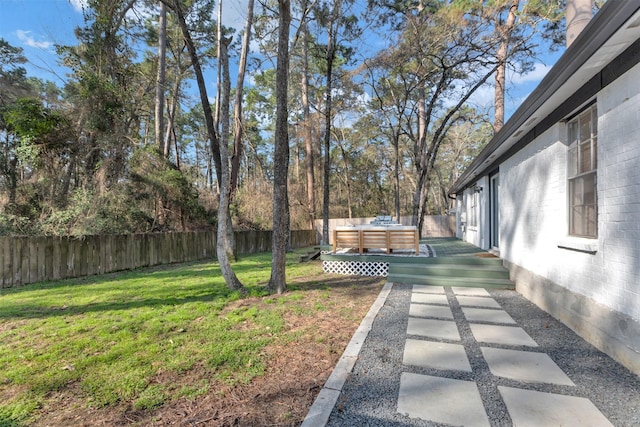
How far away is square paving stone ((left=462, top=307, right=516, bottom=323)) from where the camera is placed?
382 cm

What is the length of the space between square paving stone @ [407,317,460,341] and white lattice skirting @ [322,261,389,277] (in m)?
3.22

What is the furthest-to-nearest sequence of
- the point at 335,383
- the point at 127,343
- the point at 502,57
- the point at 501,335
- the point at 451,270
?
the point at 502,57, the point at 451,270, the point at 501,335, the point at 127,343, the point at 335,383

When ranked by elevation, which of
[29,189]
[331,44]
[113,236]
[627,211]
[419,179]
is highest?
[331,44]

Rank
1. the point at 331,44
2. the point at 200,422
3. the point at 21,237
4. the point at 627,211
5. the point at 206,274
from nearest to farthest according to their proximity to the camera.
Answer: the point at 200,422 < the point at 627,211 < the point at 21,237 < the point at 206,274 < the point at 331,44

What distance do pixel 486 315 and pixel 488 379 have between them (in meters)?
1.91

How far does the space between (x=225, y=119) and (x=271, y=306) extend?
131 inches

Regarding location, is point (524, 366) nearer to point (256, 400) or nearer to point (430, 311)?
point (430, 311)

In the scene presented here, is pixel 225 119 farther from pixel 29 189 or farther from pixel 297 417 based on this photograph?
pixel 29 189

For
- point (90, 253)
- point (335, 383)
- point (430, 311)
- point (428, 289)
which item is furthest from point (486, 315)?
point (90, 253)

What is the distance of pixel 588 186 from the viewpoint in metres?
3.31

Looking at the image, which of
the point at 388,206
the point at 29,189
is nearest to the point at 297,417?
the point at 29,189

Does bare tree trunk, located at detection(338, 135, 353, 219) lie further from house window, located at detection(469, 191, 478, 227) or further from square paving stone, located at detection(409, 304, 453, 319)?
square paving stone, located at detection(409, 304, 453, 319)

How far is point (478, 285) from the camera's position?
5.69 meters

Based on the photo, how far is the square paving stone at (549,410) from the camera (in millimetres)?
1821
